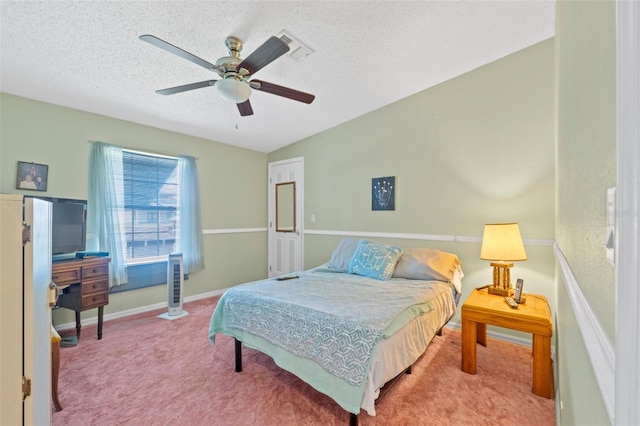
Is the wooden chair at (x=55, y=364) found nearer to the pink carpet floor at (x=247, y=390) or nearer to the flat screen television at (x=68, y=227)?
the pink carpet floor at (x=247, y=390)

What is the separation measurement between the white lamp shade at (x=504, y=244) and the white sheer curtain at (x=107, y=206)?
3.97 m

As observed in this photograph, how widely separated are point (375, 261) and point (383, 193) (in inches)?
43.3

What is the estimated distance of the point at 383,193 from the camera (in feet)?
12.1

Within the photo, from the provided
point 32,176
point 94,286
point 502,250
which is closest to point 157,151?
point 32,176

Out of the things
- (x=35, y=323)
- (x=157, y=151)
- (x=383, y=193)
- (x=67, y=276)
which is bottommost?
(x=67, y=276)

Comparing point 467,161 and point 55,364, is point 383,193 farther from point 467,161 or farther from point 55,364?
point 55,364

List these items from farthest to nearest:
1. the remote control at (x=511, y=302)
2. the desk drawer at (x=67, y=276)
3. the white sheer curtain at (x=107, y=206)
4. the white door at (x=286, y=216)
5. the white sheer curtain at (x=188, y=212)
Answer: the white door at (x=286, y=216), the white sheer curtain at (x=188, y=212), the white sheer curtain at (x=107, y=206), the desk drawer at (x=67, y=276), the remote control at (x=511, y=302)

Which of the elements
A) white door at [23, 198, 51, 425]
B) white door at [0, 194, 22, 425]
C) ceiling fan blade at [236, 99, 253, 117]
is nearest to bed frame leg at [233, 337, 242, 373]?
white door at [23, 198, 51, 425]

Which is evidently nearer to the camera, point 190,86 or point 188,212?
point 190,86

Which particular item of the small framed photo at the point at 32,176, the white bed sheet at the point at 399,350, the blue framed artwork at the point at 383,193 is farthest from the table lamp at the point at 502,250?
the small framed photo at the point at 32,176

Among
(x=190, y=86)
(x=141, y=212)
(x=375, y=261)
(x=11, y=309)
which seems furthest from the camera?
(x=141, y=212)

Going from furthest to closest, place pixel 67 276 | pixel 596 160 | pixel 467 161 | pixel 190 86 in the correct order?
pixel 467 161
pixel 67 276
pixel 190 86
pixel 596 160

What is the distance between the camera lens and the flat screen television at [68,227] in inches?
104

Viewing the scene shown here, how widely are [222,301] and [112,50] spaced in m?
2.22
